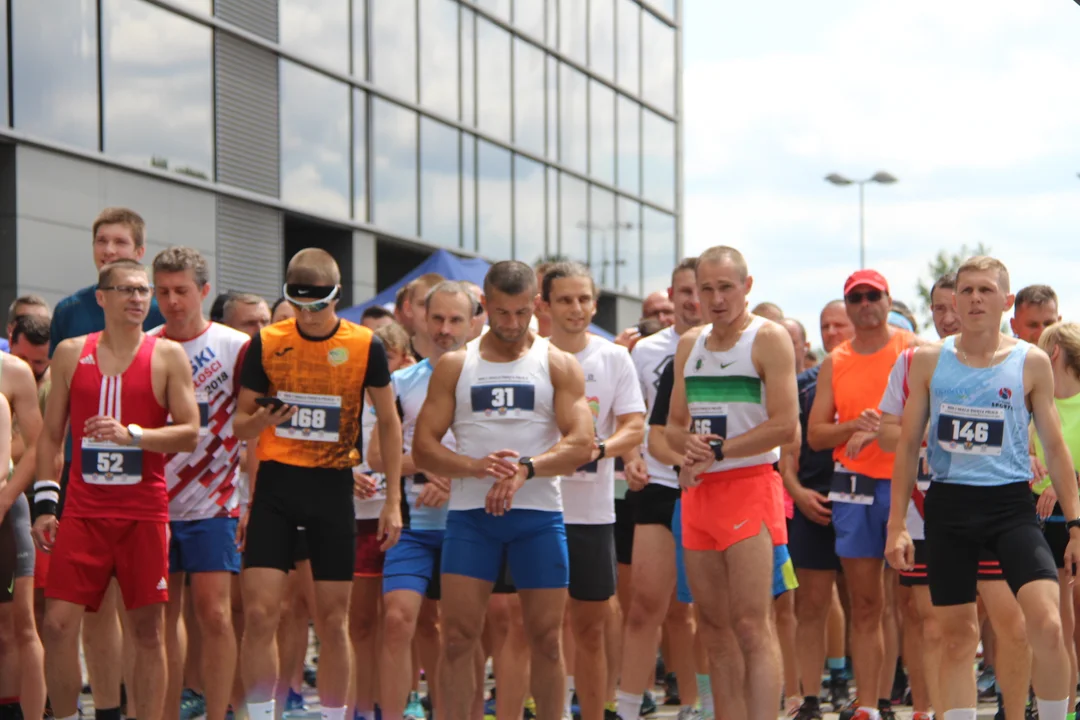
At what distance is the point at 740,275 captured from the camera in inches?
304

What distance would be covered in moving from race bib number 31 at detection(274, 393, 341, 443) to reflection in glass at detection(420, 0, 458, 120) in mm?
22783

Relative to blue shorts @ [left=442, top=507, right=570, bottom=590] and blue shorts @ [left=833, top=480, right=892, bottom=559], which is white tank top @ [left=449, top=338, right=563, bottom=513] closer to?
blue shorts @ [left=442, top=507, right=570, bottom=590]

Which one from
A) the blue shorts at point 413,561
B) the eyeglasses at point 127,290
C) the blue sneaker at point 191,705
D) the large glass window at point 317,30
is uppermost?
the large glass window at point 317,30

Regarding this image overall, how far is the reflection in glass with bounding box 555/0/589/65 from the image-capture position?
1403 inches

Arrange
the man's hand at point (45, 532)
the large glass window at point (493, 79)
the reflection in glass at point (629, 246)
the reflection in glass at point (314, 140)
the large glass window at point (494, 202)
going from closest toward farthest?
1. the man's hand at point (45, 532)
2. the reflection in glass at point (314, 140)
3. the large glass window at point (493, 79)
4. the large glass window at point (494, 202)
5. the reflection in glass at point (629, 246)

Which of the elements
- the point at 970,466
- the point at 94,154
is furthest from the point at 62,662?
the point at 94,154

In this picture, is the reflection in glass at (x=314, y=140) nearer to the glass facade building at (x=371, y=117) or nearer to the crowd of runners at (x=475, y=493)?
the glass facade building at (x=371, y=117)

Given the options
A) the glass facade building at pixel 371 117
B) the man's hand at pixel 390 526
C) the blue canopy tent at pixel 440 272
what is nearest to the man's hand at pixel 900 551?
the man's hand at pixel 390 526

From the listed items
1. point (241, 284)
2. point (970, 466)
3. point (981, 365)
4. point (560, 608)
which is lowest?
point (560, 608)

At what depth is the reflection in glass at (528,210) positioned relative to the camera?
33.8 meters

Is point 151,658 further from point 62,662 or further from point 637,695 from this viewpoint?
point 637,695

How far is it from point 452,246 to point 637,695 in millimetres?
22928

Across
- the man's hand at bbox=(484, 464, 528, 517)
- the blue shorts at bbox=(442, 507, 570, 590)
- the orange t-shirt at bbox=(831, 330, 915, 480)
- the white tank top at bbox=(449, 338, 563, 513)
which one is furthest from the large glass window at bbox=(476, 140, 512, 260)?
the man's hand at bbox=(484, 464, 528, 517)

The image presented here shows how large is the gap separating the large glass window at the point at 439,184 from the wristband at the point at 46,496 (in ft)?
73.2
